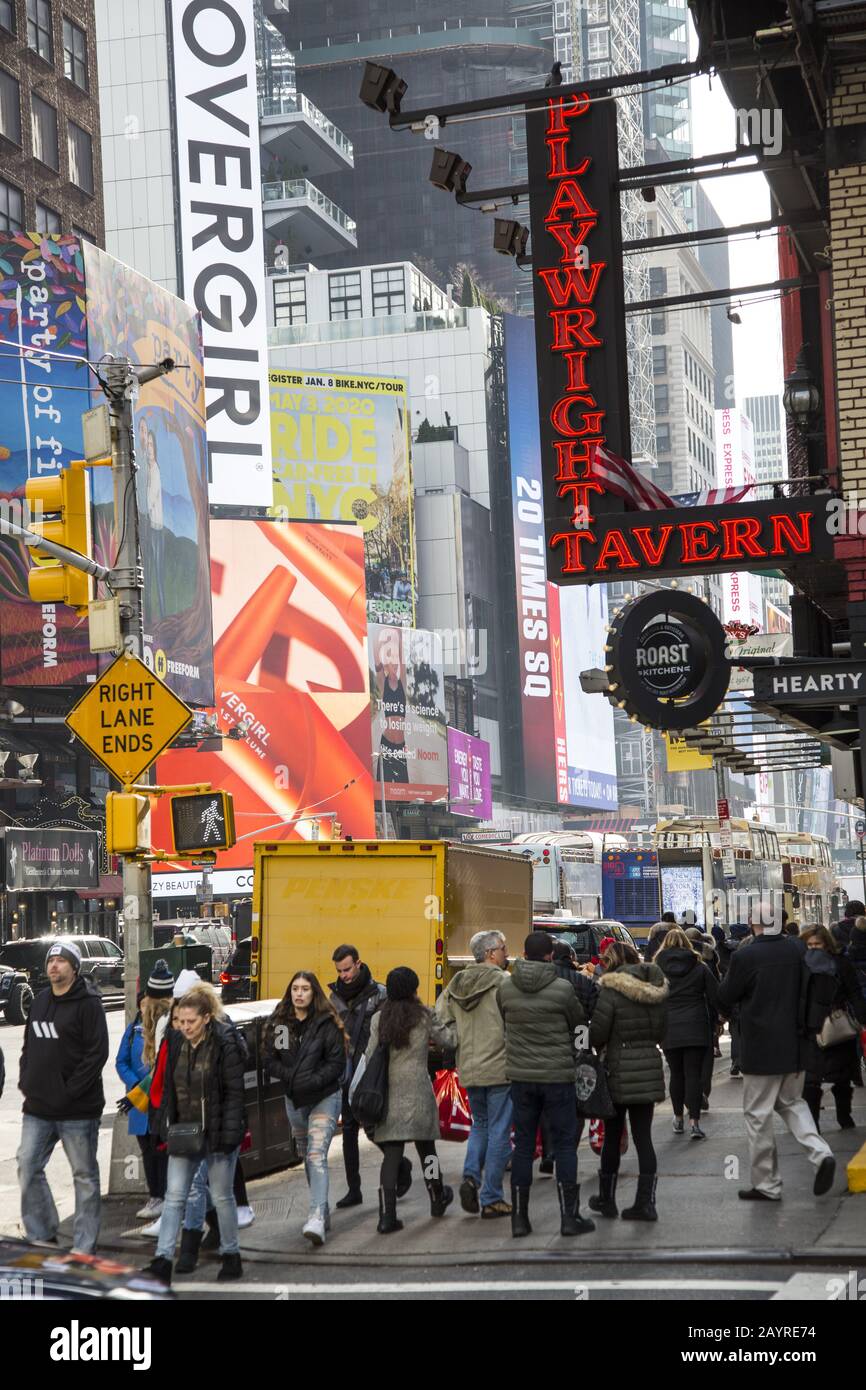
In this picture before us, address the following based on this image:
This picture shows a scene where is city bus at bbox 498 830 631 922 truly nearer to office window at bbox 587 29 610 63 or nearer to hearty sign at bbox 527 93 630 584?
hearty sign at bbox 527 93 630 584

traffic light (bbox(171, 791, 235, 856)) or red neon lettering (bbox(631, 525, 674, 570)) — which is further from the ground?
red neon lettering (bbox(631, 525, 674, 570))

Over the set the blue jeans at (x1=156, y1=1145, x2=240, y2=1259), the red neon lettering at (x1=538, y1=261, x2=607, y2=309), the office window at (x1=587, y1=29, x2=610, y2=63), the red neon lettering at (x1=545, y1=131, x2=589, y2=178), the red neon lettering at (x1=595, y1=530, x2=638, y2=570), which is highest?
the office window at (x1=587, y1=29, x2=610, y2=63)

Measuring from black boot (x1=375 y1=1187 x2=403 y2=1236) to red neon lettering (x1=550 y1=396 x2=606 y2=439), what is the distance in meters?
6.87

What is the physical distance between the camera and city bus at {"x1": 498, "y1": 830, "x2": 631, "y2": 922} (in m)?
47.4

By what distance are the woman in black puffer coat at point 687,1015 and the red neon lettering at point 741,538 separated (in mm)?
3253

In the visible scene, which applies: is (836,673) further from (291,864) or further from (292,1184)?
(291,864)

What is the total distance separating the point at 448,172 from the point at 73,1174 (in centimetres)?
969

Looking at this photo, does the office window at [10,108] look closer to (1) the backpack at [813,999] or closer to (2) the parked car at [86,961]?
(2) the parked car at [86,961]

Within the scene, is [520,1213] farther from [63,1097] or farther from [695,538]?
[695,538]

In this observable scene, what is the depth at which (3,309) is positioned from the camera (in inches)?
2414

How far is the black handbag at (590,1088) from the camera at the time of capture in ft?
A: 38.8
